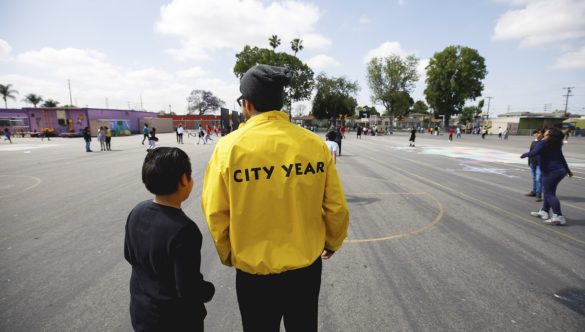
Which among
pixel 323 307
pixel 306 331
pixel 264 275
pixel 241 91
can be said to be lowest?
pixel 323 307

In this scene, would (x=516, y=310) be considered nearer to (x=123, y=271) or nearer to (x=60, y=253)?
(x=123, y=271)

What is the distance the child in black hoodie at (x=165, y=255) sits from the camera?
4.75ft

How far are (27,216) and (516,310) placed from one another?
8.48 metres

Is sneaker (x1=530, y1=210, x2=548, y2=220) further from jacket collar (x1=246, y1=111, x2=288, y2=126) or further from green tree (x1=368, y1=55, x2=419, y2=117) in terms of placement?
green tree (x1=368, y1=55, x2=419, y2=117)

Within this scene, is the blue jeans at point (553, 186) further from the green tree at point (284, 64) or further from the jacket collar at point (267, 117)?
Result: the green tree at point (284, 64)

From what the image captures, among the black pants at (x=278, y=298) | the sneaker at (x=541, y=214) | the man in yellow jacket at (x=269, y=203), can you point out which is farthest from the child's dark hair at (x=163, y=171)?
the sneaker at (x=541, y=214)

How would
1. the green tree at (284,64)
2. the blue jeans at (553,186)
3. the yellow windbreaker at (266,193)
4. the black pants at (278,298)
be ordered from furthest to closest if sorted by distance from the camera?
the green tree at (284,64) → the blue jeans at (553,186) → the black pants at (278,298) → the yellow windbreaker at (266,193)

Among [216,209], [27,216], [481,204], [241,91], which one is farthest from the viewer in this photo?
[481,204]

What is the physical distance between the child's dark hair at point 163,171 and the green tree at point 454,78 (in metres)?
66.0

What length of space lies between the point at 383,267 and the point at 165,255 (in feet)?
10.1

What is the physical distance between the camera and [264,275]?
5.07 feet

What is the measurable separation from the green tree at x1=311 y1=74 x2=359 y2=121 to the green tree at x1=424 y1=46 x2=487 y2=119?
18.6m

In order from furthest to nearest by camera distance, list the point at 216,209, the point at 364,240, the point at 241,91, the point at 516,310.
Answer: the point at 364,240 < the point at 516,310 < the point at 241,91 < the point at 216,209

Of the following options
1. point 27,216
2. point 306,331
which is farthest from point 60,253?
point 306,331
